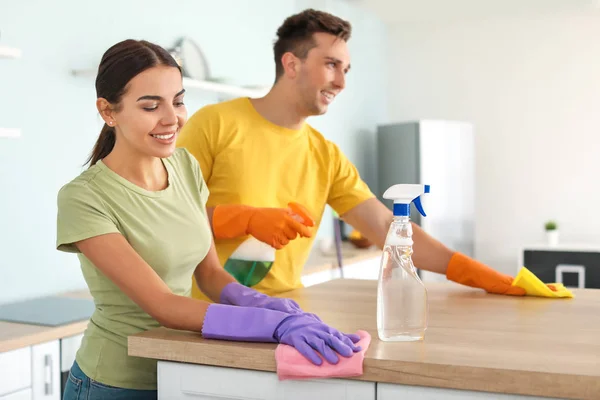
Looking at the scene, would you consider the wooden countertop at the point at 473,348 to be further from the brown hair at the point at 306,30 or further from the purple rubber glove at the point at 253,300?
the brown hair at the point at 306,30

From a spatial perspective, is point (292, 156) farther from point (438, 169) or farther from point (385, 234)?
point (438, 169)

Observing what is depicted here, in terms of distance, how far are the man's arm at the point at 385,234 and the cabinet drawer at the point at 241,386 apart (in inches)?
32.2

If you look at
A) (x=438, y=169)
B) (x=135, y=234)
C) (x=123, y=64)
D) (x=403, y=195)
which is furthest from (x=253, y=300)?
(x=438, y=169)

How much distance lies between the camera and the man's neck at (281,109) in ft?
7.30

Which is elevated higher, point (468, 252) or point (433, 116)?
point (433, 116)

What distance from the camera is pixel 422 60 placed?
6.12m

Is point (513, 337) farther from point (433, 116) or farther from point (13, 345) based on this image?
point (433, 116)

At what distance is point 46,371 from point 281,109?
105cm

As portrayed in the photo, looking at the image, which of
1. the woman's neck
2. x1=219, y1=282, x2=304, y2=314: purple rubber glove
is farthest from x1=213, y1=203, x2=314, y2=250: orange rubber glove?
the woman's neck

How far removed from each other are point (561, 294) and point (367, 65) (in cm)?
427

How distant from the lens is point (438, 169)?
5410 mm

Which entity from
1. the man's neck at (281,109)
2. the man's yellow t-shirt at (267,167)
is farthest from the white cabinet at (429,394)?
the man's neck at (281,109)

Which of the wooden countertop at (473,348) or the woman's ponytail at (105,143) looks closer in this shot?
the wooden countertop at (473,348)

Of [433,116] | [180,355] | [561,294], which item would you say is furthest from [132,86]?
[433,116]
